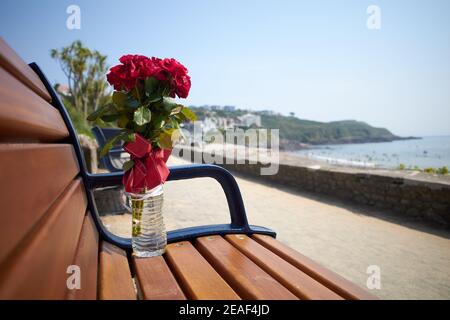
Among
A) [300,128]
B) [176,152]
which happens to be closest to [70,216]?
[176,152]

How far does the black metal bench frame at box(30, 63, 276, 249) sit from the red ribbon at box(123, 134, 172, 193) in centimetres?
18

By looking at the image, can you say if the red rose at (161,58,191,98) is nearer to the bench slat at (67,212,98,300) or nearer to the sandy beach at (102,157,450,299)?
the bench slat at (67,212,98,300)

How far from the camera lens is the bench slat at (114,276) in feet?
2.64

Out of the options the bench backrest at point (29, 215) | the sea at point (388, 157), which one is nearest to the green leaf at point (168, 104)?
the bench backrest at point (29, 215)

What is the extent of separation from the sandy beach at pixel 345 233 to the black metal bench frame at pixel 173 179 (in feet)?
6.27

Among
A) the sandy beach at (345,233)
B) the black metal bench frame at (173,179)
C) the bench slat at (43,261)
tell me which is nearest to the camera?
the bench slat at (43,261)

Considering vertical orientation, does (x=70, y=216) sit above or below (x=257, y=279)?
above

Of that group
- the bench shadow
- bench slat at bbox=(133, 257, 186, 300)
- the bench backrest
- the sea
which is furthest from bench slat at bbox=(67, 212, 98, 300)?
the sea

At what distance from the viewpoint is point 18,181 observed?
0.48m

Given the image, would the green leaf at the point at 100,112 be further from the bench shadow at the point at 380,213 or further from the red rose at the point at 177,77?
the bench shadow at the point at 380,213

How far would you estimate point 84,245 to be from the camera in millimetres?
948

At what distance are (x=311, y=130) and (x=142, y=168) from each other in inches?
2619
